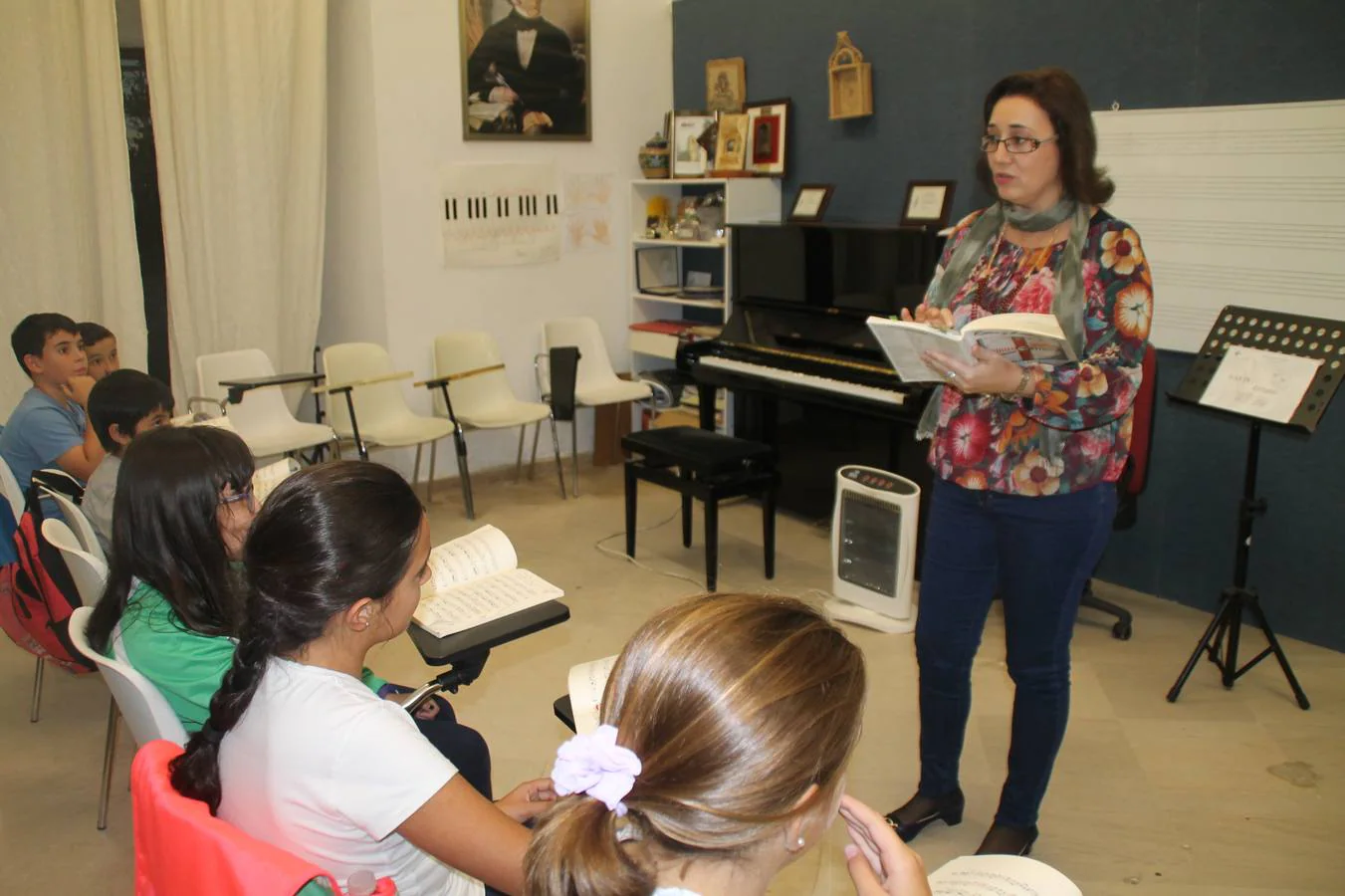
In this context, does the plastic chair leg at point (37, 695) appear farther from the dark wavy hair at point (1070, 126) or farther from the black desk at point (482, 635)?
the dark wavy hair at point (1070, 126)

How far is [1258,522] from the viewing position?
3385 mm

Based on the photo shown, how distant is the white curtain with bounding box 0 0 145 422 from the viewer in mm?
3955

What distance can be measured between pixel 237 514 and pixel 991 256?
4.77ft

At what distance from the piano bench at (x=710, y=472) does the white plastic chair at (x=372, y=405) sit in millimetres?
977

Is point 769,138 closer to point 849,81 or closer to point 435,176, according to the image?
point 849,81

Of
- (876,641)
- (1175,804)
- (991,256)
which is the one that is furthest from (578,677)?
(876,641)

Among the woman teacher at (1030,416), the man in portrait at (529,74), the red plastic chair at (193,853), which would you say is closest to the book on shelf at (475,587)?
the red plastic chair at (193,853)

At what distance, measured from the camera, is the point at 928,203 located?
4.16m

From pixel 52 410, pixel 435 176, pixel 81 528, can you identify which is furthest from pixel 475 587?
pixel 435 176

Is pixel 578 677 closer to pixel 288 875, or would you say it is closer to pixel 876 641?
pixel 288 875

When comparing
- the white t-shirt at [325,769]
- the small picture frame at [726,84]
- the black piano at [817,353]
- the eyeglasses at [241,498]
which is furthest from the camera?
the small picture frame at [726,84]

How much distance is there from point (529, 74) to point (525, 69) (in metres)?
0.03

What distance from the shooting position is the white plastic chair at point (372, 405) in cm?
443

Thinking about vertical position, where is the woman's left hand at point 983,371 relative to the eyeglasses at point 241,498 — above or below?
above
